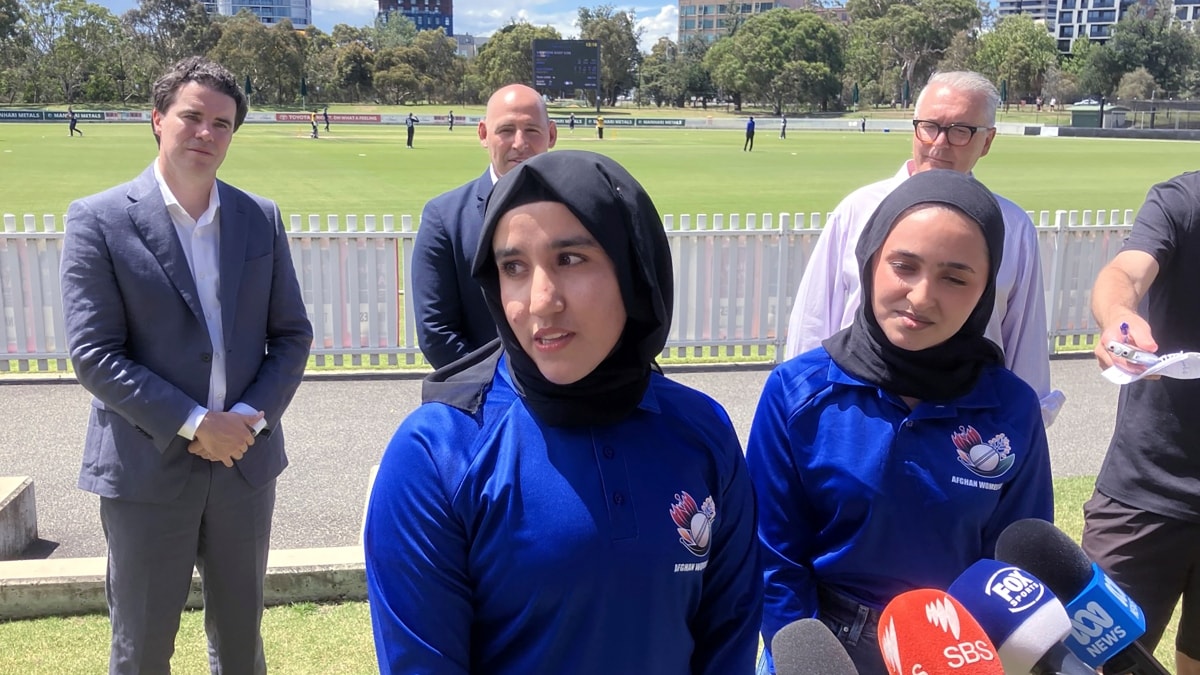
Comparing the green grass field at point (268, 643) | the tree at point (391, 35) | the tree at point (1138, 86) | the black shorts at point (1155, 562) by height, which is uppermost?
the tree at point (391, 35)

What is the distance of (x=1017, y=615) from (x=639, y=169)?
99.8 ft

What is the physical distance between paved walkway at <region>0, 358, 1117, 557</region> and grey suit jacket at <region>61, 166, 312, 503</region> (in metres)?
2.15

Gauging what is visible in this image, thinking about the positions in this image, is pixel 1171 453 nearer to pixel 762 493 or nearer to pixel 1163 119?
pixel 762 493

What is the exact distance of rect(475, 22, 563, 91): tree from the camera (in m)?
103

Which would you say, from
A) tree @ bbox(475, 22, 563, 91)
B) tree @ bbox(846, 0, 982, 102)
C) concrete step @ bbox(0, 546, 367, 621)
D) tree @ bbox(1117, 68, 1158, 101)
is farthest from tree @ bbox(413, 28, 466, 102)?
concrete step @ bbox(0, 546, 367, 621)

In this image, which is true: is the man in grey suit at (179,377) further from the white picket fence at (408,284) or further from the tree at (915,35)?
the tree at (915,35)

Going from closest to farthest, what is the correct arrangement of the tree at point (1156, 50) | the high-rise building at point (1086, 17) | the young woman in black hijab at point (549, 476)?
the young woman in black hijab at point (549, 476), the tree at point (1156, 50), the high-rise building at point (1086, 17)

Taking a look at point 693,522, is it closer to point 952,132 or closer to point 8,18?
point 952,132

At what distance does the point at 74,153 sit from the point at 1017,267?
37.0 metres

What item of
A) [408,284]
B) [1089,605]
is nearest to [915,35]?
[408,284]

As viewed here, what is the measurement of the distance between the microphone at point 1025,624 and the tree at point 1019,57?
112 meters

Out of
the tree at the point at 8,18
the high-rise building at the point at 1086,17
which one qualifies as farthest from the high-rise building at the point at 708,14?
the tree at the point at 8,18

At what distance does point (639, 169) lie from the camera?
31172 millimetres

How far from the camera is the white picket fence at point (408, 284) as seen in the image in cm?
786
